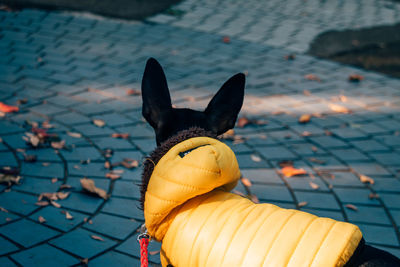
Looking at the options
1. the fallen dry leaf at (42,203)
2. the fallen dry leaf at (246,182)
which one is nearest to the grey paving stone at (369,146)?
the fallen dry leaf at (246,182)

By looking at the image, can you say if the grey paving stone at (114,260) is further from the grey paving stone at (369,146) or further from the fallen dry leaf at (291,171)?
the grey paving stone at (369,146)

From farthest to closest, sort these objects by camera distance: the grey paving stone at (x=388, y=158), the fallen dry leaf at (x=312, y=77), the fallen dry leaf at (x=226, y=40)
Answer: the fallen dry leaf at (x=226, y=40) → the fallen dry leaf at (x=312, y=77) → the grey paving stone at (x=388, y=158)

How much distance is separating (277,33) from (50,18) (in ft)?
14.8

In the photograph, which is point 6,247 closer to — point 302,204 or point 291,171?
point 302,204

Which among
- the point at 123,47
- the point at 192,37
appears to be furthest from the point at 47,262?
the point at 192,37

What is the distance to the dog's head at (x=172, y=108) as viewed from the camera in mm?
2455

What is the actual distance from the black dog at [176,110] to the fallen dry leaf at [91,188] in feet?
4.05

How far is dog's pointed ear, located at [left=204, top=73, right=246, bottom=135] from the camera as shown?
99.2 inches

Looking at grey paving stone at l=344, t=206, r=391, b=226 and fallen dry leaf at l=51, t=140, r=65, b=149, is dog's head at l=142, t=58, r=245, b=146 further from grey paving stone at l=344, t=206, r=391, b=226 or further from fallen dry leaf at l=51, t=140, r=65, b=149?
fallen dry leaf at l=51, t=140, r=65, b=149

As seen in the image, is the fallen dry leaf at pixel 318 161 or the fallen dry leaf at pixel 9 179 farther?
the fallen dry leaf at pixel 318 161

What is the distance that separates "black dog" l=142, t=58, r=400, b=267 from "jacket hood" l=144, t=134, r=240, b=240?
0.33 meters

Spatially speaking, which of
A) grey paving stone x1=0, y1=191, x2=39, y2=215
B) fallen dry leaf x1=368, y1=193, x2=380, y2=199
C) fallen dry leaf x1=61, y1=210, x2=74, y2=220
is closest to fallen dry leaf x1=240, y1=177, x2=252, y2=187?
fallen dry leaf x1=368, y1=193, x2=380, y2=199

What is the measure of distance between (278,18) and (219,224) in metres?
8.68

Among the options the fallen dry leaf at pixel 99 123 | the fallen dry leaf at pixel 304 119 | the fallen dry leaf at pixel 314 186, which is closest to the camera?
the fallen dry leaf at pixel 314 186
